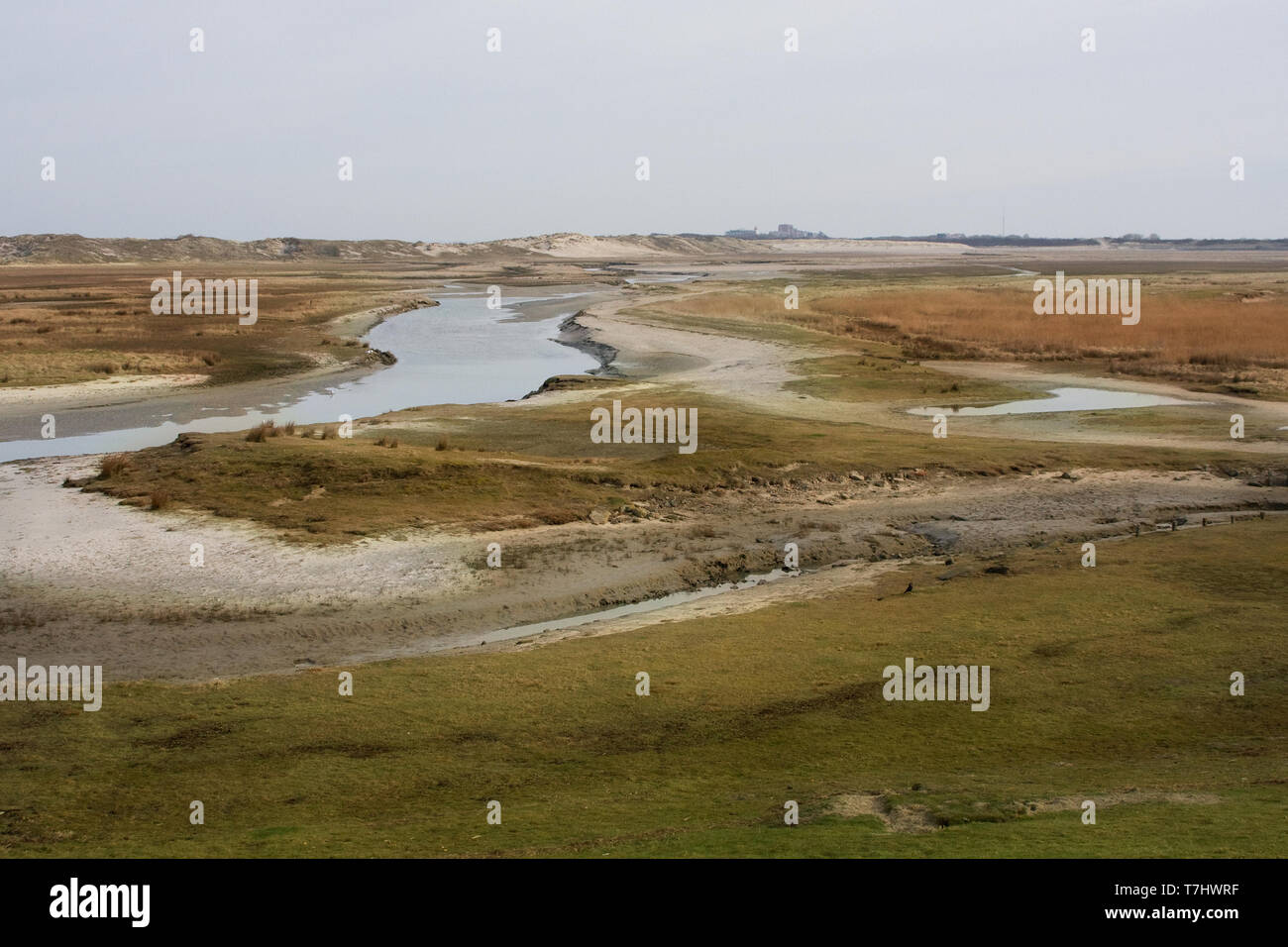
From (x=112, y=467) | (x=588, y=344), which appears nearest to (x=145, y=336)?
(x=588, y=344)

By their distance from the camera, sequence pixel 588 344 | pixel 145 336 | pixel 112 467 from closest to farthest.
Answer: pixel 112 467 < pixel 145 336 < pixel 588 344

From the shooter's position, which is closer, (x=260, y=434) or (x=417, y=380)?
(x=260, y=434)

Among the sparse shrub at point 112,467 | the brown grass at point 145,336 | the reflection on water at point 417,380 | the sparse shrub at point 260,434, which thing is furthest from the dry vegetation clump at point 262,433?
the brown grass at point 145,336

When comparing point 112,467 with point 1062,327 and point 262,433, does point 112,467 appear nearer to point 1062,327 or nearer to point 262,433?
point 262,433

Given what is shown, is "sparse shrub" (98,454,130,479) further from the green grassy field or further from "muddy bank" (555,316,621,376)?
"muddy bank" (555,316,621,376)

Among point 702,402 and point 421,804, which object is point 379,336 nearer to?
point 702,402

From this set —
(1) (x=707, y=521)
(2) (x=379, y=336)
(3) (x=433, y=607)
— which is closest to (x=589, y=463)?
(1) (x=707, y=521)

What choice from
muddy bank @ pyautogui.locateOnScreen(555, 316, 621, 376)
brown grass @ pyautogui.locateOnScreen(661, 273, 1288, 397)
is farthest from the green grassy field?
muddy bank @ pyautogui.locateOnScreen(555, 316, 621, 376)
